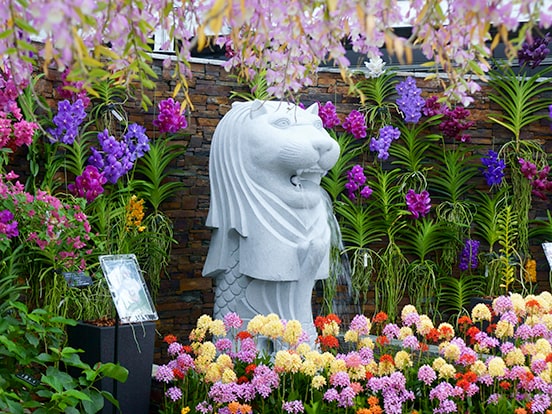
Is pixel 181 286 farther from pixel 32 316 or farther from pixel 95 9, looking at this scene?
pixel 95 9

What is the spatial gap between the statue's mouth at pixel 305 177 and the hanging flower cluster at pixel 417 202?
4.98 feet

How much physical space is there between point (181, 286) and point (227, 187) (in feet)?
4.52

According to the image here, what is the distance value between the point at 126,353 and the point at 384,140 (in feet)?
9.17

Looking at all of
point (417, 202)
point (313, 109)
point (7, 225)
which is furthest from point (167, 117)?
point (417, 202)

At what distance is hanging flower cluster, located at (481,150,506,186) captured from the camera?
602cm

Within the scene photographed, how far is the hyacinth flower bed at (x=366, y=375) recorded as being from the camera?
3.08 m

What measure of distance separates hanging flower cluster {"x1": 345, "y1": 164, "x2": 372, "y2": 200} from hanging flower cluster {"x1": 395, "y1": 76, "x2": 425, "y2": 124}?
0.54 metres

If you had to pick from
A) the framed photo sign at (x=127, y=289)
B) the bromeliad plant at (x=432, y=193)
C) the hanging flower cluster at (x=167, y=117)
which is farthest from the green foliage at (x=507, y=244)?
the framed photo sign at (x=127, y=289)

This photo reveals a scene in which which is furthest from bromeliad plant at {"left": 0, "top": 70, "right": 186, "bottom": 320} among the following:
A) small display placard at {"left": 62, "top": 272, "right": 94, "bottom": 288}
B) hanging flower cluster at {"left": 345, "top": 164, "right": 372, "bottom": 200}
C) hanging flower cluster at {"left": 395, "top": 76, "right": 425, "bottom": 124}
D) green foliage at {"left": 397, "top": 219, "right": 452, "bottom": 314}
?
green foliage at {"left": 397, "top": 219, "right": 452, "bottom": 314}

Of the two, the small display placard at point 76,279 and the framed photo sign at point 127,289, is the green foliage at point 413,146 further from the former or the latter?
the small display placard at point 76,279

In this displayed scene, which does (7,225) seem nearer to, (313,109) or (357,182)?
(313,109)

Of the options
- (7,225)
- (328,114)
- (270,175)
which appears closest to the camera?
Answer: (7,225)

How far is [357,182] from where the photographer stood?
591cm

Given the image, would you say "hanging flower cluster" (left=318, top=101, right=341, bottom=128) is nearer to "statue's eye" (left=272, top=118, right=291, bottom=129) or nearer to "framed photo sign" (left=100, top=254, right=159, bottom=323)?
"statue's eye" (left=272, top=118, right=291, bottom=129)
